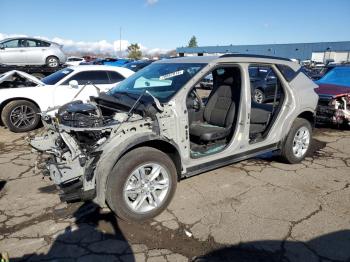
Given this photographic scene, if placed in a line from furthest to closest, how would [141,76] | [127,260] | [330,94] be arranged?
[330,94]
[141,76]
[127,260]

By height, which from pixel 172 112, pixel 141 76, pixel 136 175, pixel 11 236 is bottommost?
pixel 11 236

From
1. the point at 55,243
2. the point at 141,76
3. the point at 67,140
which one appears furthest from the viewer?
the point at 141,76

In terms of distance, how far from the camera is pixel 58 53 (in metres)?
14.3

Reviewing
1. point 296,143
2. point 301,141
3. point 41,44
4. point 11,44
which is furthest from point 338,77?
point 11,44

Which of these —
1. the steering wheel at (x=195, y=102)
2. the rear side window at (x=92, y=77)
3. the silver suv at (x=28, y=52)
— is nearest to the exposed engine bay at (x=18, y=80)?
the rear side window at (x=92, y=77)

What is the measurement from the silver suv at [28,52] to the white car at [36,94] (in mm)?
6151

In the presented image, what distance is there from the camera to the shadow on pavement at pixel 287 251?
2980 mm

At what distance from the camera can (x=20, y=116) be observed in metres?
7.72

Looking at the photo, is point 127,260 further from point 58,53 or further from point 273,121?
point 58,53

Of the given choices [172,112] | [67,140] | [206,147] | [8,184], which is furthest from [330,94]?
[8,184]

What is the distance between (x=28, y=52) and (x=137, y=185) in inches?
496

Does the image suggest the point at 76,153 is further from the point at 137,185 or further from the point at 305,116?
the point at 305,116

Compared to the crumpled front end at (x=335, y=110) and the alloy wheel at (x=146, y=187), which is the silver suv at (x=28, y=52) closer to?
the crumpled front end at (x=335, y=110)

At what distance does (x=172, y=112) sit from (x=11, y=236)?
2.22 metres
